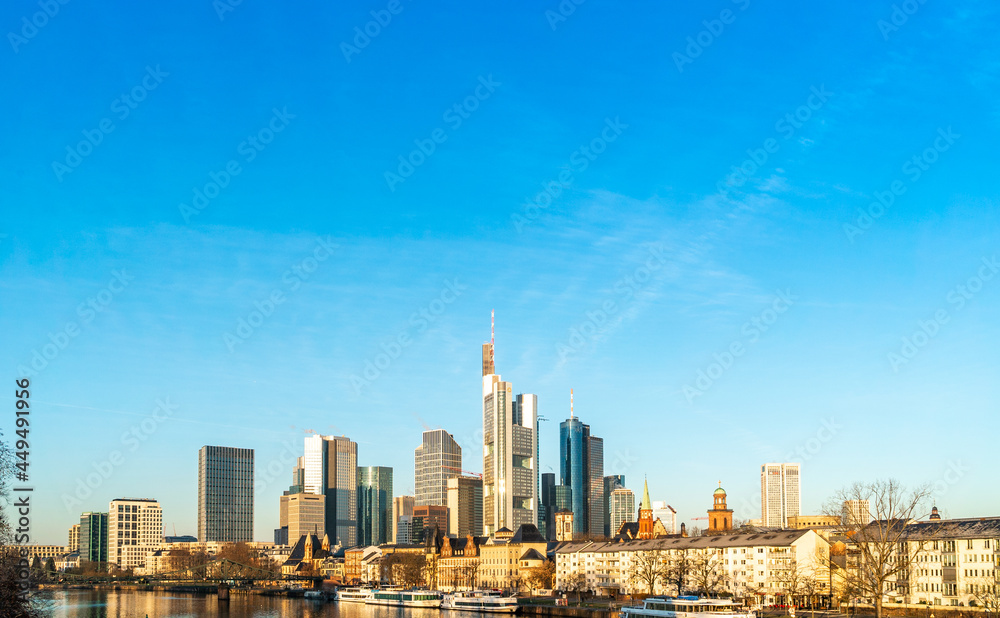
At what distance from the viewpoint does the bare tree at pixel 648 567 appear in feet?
568

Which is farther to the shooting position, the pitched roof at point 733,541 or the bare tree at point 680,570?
the bare tree at point 680,570

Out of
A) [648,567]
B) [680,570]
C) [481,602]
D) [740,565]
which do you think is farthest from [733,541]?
[481,602]

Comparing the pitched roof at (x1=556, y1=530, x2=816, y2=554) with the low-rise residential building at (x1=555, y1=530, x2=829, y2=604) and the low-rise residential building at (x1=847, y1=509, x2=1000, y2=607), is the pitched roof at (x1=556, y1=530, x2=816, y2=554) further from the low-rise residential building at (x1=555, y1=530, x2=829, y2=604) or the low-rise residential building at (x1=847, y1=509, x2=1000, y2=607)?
the low-rise residential building at (x1=847, y1=509, x2=1000, y2=607)

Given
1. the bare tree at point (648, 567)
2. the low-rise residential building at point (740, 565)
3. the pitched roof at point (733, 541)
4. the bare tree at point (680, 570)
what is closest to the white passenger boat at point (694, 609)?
the low-rise residential building at point (740, 565)

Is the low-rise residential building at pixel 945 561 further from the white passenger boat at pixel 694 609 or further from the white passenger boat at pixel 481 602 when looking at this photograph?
the white passenger boat at pixel 481 602

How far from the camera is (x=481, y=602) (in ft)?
577

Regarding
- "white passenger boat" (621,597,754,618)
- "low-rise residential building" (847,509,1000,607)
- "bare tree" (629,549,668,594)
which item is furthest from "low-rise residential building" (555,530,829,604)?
"white passenger boat" (621,597,754,618)

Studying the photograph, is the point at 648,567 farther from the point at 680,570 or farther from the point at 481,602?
the point at 481,602

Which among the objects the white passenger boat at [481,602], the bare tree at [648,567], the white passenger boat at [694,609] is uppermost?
Result: the white passenger boat at [694,609]

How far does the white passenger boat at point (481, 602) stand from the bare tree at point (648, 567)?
73.3 feet

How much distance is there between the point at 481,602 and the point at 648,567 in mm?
29040

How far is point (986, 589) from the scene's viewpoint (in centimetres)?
12719

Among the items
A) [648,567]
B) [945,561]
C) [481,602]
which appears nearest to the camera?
[945,561]

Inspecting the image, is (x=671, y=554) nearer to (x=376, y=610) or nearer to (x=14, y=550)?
(x=376, y=610)
